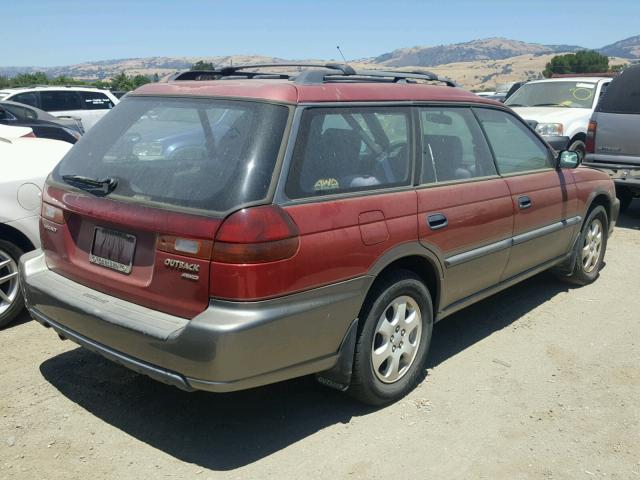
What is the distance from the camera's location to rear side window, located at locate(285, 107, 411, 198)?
10.5 feet

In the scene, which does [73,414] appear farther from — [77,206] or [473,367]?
[473,367]

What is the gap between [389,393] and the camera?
3.72 m

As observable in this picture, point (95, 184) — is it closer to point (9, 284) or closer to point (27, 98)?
point (9, 284)

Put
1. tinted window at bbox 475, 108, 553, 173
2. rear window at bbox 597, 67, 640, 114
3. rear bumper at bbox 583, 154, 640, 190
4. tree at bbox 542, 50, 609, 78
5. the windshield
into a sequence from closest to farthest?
tinted window at bbox 475, 108, 553, 173 < rear bumper at bbox 583, 154, 640, 190 < rear window at bbox 597, 67, 640, 114 < the windshield < tree at bbox 542, 50, 609, 78

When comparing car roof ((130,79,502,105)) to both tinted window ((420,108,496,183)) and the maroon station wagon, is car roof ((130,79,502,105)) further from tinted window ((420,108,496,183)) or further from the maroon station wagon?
tinted window ((420,108,496,183))

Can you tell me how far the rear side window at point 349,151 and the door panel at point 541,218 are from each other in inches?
45.9

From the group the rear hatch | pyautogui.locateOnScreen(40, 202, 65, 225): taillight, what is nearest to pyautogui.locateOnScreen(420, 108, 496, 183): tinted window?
the rear hatch

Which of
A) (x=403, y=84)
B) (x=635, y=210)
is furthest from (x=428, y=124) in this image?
(x=635, y=210)

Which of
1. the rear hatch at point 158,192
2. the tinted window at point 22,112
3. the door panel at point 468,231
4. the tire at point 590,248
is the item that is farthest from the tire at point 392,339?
the tinted window at point 22,112

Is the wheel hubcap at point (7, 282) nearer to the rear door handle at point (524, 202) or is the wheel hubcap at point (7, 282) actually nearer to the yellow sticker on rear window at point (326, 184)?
the yellow sticker on rear window at point (326, 184)

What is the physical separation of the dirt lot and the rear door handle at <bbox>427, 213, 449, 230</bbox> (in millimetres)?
988

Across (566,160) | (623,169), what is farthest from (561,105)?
(566,160)

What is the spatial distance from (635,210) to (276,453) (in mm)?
8376

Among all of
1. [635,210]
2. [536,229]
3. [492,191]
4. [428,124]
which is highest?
[428,124]
